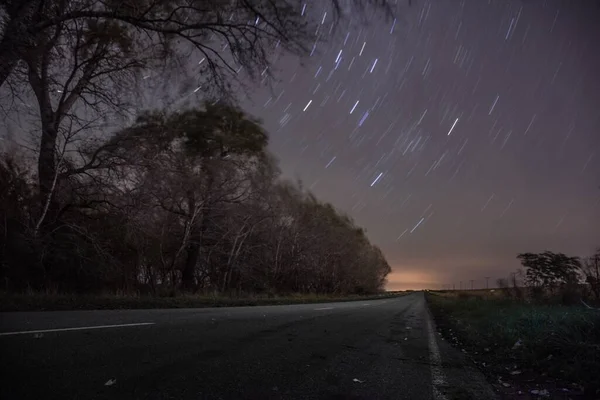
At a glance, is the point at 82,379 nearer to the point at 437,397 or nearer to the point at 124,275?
the point at 437,397

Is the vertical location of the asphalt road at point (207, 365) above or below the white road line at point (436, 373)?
above

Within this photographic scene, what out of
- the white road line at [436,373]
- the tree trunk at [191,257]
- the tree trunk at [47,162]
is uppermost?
the tree trunk at [47,162]

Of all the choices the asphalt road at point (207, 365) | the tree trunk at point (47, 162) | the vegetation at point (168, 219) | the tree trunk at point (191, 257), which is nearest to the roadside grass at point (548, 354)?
the asphalt road at point (207, 365)

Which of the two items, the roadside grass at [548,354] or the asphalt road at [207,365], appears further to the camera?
the roadside grass at [548,354]

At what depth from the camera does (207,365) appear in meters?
4.16

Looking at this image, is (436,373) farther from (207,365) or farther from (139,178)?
(139,178)

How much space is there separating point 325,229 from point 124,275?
2703 cm

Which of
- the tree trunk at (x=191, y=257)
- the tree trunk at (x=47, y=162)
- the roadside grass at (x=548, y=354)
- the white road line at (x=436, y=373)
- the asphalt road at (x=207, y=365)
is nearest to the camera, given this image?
the asphalt road at (x=207, y=365)

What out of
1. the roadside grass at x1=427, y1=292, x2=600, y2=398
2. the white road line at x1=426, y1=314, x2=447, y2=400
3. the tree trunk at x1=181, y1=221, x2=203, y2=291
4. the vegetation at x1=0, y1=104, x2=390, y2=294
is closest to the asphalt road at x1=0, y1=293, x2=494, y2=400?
the white road line at x1=426, y1=314, x2=447, y2=400

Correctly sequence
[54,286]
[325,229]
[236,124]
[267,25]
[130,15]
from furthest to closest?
1. [325,229]
2. [236,124]
3. [54,286]
4. [130,15]
5. [267,25]

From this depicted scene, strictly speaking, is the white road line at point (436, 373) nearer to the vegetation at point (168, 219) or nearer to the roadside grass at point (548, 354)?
the roadside grass at point (548, 354)

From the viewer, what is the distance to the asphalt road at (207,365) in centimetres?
327

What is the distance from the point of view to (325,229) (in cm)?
4238

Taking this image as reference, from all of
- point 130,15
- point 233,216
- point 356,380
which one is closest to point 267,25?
point 130,15
